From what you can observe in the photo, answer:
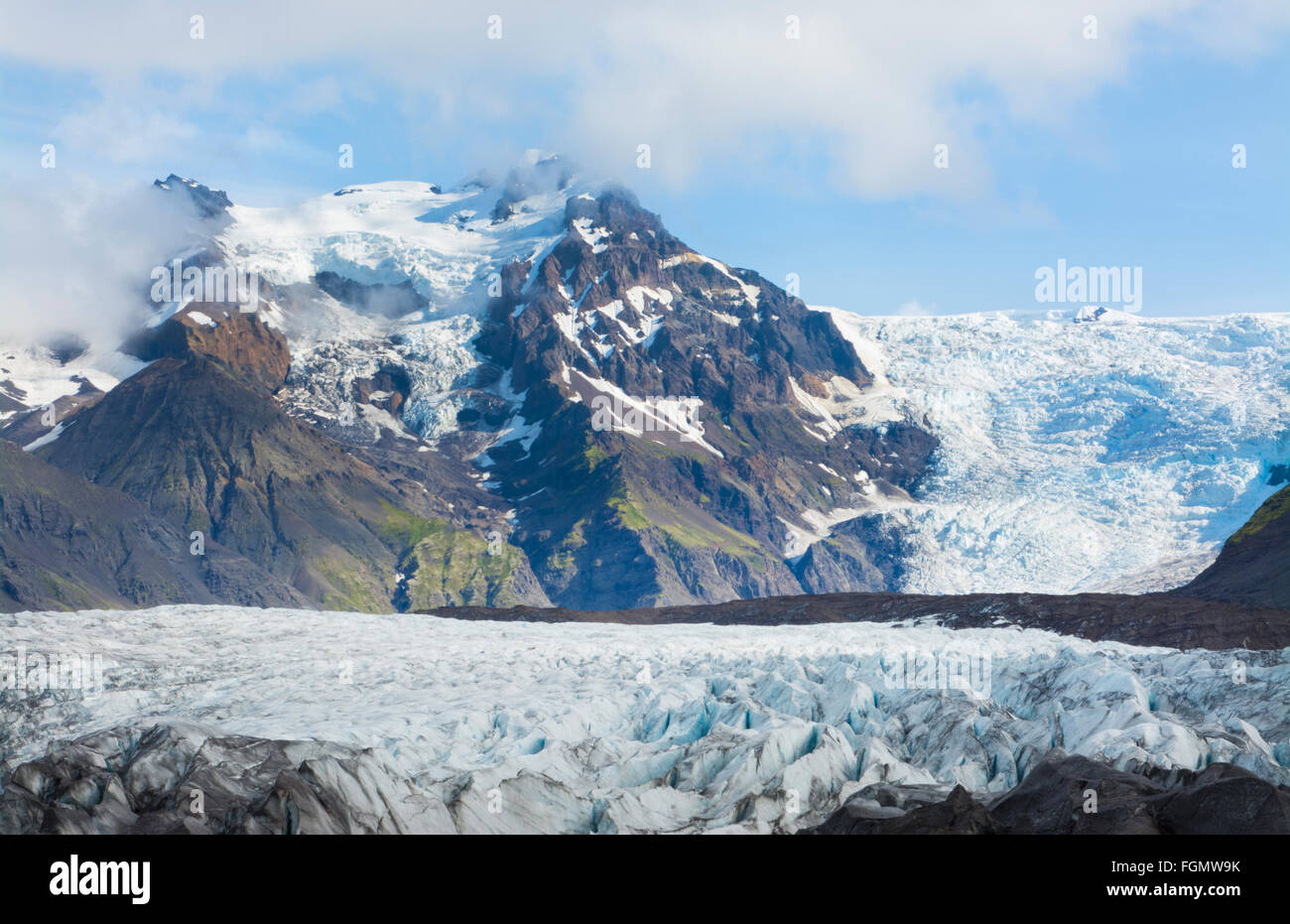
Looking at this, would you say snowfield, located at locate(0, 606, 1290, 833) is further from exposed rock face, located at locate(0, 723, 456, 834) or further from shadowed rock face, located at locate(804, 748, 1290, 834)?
shadowed rock face, located at locate(804, 748, 1290, 834)

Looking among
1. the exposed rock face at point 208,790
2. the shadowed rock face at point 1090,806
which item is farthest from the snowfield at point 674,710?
the shadowed rock face at point 1090,806

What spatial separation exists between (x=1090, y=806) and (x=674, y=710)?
1701 inches

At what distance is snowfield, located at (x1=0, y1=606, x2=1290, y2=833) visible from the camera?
6862 centimetres

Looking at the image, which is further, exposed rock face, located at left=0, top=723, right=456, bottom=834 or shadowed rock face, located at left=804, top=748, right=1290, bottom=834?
exposed rock face, located at left=0, top=723, right=456, bottom=834

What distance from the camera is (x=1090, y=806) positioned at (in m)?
53.0

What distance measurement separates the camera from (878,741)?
75.8 meters

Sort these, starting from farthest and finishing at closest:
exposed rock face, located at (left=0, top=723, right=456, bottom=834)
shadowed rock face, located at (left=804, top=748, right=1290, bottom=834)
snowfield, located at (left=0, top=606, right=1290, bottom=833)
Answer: snowfield, located at (left=0, top=606, right=1290, bottom=833)
exposed rock face, located at (left=0, top=723, right=456, bottom=834)
shadowed rock face, located at (left=804, top=748, right=1290, bottom=834)

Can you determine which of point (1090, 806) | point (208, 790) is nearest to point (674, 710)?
point (208, 790)

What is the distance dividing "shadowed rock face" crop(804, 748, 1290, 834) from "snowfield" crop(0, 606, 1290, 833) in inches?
199

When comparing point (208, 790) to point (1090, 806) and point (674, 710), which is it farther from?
point (1090, 806)

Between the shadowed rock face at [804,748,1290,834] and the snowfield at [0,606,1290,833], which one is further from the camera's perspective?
the snowfield at [0,606,1290,833]

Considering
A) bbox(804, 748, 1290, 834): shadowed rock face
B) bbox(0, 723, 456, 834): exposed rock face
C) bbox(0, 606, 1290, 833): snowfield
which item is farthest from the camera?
bbox(0, 606, 1290, 833): snowfield

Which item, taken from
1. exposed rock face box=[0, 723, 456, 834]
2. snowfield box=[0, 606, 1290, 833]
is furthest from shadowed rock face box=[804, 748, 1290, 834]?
exposed rock face box=[0, 723, 456, 834]
